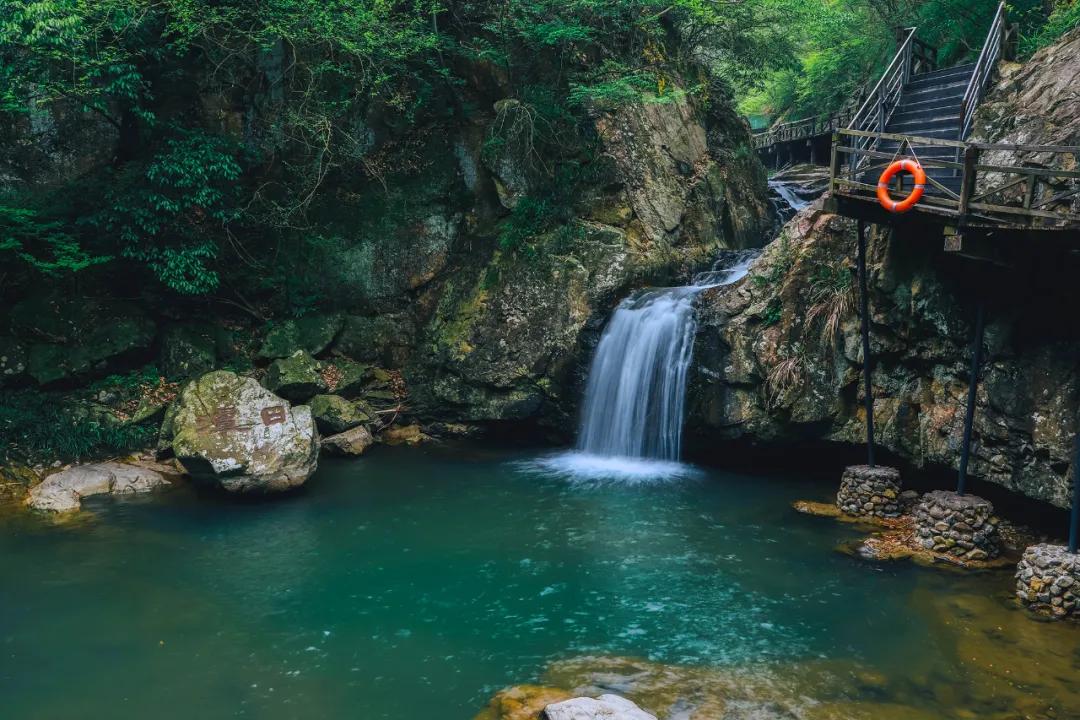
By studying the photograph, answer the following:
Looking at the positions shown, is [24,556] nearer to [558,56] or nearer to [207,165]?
[207,165]

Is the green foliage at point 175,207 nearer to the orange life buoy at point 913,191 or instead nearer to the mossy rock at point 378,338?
the mossy rock at point 378,338

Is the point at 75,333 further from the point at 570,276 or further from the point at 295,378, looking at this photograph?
the point at 570,276

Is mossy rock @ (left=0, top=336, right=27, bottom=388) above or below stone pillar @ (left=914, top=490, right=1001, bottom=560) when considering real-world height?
above

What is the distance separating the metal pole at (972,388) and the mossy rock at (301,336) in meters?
12.7

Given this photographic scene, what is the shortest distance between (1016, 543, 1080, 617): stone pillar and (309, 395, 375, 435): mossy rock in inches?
469

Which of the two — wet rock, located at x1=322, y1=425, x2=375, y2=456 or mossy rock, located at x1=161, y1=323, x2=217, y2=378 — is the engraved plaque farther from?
mossy rock, located at x1=161, y1=323, x2=217, y2=378

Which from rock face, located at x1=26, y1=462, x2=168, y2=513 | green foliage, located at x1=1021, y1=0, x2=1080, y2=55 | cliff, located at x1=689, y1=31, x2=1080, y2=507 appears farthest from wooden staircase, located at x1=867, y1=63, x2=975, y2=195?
rock face, located at x1=26, y1=462, x2=168, y2=513

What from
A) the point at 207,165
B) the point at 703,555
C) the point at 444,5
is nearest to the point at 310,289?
the point at 207,165

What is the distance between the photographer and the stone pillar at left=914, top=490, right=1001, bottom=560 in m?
9.23

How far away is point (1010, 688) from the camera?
260 inches

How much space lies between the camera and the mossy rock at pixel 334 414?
1490 centimetres

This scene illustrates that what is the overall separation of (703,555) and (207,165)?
12184 millimetres

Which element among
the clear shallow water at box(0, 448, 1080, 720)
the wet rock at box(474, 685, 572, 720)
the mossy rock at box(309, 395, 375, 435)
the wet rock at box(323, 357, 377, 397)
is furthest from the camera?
the wet rock at box(323, 357, 377, 397)

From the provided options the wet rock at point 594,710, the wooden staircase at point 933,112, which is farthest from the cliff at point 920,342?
the wet rock at point 594,710
